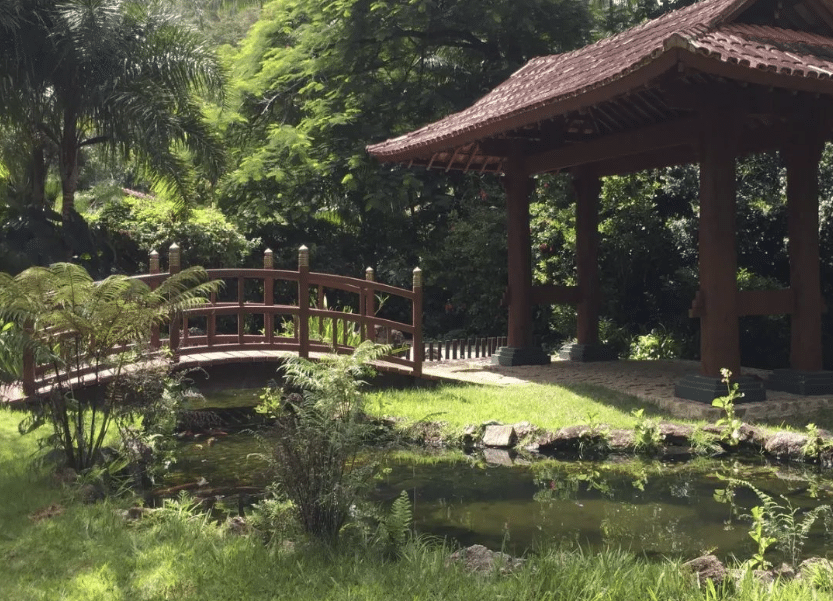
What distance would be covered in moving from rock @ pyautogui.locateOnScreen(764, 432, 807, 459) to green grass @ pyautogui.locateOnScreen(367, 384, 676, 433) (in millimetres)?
1299

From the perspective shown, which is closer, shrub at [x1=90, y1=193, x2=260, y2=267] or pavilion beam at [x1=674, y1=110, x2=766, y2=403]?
pavilion beam at [x1=674, y1=110, x2=766, y2=403]

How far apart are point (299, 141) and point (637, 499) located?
12.6 metres

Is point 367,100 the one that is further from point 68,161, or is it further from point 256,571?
point 256,571

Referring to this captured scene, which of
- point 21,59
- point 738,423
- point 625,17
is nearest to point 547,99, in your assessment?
point 738,423

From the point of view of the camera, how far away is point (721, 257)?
9.93m

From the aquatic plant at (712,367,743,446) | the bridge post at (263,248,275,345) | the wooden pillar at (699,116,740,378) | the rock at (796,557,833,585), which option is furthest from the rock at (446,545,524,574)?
the bridge post at (263,248,275,345)

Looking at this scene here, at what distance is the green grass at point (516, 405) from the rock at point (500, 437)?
313 millimetres

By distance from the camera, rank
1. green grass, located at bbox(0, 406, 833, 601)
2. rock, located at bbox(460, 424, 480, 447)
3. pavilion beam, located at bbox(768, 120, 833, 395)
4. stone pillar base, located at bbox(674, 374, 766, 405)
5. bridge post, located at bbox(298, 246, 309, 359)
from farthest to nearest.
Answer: bridge post, located at bbox(298, 246, 309, 359), pavilion beam, located at bbox(768, 120, 833, 395), stone pillar base, located at bbox(674, 374, 766, 405), rock, located at bbox(460, 424, 480, 447), green grass, located at bbox(0, 406, 833, 601)

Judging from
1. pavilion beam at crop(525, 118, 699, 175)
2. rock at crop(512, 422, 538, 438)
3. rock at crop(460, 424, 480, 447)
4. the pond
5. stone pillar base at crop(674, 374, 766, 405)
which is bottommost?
the pond

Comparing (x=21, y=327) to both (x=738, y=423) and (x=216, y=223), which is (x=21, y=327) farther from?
(x=216, y=223)

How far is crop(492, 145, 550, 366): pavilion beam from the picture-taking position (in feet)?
44.7

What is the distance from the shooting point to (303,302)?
1123 centimetres

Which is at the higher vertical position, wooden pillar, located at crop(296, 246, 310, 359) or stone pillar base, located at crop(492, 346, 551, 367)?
wooden pillar, located at crop(296, 246, 310, 359)

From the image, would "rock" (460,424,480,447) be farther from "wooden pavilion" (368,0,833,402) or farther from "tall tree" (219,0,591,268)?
"tall tree" (219,0,591,268)
